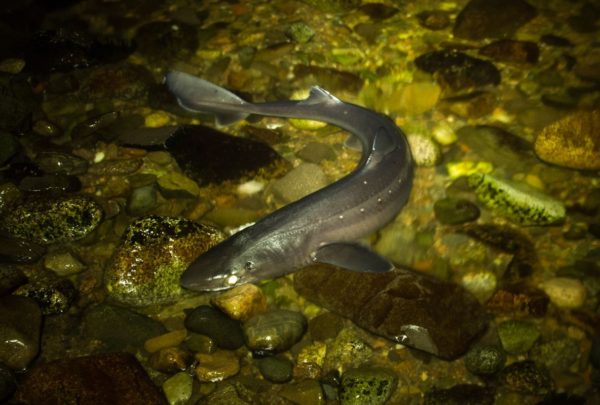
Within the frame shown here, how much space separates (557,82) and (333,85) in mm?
2930

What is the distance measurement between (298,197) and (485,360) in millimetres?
2249

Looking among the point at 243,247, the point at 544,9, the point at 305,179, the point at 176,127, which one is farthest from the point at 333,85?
the point at 544,9

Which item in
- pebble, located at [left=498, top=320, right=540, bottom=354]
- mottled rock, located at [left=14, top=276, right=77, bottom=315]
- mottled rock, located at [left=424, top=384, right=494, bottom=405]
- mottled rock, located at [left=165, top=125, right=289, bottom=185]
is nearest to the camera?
mottled rock, located at [left=424, top=384, right=494, bottom=405]

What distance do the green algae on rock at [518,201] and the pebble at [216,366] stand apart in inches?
114

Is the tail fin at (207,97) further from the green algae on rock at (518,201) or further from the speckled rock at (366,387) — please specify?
the speckled rock at (366,387)

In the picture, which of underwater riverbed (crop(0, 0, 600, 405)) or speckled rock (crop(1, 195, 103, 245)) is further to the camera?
speckled rock (crop(1, 195, 103, 245))

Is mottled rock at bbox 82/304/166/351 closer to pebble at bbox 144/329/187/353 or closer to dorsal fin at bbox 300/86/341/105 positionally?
pebble at bbox 144/329/187/353

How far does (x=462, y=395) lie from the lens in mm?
3021

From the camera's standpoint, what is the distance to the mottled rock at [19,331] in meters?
3.06

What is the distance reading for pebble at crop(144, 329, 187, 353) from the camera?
330 cm

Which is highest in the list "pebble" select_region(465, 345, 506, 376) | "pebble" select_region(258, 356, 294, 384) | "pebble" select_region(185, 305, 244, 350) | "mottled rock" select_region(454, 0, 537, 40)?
"mottled rock" select_region(454, 0, 537, 40)

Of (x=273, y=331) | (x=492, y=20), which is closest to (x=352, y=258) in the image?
(x=273, y=331)

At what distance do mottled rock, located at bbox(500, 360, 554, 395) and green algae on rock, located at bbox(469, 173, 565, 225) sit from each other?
1.42 meters

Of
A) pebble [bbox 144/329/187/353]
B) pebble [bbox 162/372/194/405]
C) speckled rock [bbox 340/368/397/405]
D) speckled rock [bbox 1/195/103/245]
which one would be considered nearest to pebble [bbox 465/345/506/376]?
speckled rock [bbox 340/368/397/405]
